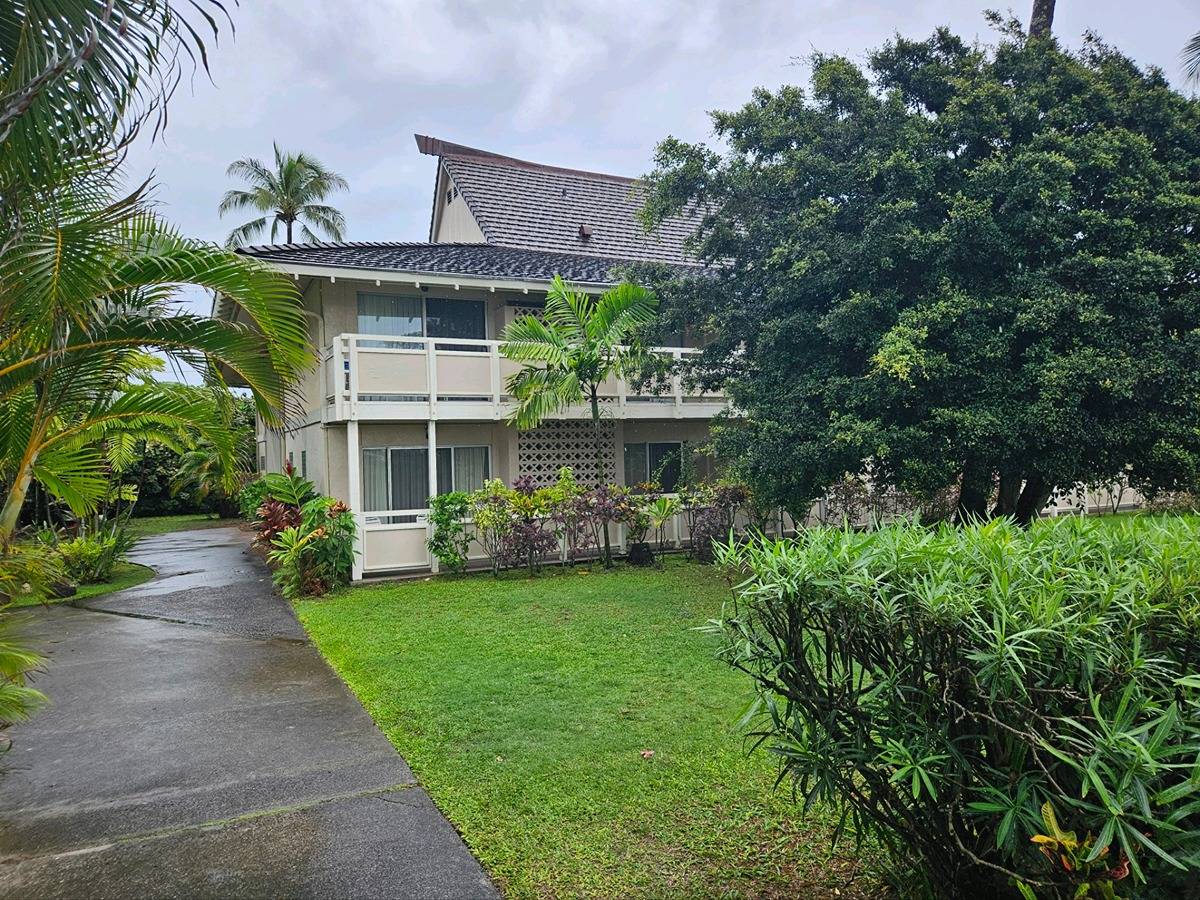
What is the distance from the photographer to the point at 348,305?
539 inches

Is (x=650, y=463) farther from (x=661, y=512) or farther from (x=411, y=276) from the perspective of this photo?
(x=411, y=276)

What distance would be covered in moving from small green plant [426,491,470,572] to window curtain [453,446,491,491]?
2.09 meters

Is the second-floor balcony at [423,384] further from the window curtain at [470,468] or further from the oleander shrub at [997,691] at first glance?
the oleander shrub at [997,691]

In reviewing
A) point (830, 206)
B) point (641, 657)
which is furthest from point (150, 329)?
point (830, 206)

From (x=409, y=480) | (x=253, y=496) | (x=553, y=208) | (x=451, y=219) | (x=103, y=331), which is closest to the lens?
(x=103, y=331)

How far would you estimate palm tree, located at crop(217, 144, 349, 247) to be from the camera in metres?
34.5

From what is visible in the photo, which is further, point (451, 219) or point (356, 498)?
point (451, 219)

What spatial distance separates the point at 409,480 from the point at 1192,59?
19457 mm

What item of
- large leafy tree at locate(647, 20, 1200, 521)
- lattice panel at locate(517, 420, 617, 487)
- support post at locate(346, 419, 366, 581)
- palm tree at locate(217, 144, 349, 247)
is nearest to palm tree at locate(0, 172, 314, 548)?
support post at locate(346, 419, 366, 581)

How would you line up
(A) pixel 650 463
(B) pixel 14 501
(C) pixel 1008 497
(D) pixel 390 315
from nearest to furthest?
(B) pixel 14 501 → (C) pixel 1008 497 → (D) pixel 390 315 → (A) pixel 650 463

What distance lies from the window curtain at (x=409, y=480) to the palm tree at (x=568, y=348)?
7.59 ft

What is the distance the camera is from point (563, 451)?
1495 cm

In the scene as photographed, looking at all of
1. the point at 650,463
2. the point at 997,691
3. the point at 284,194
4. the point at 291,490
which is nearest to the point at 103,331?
the point at 997,691

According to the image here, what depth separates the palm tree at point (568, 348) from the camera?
1215cm
